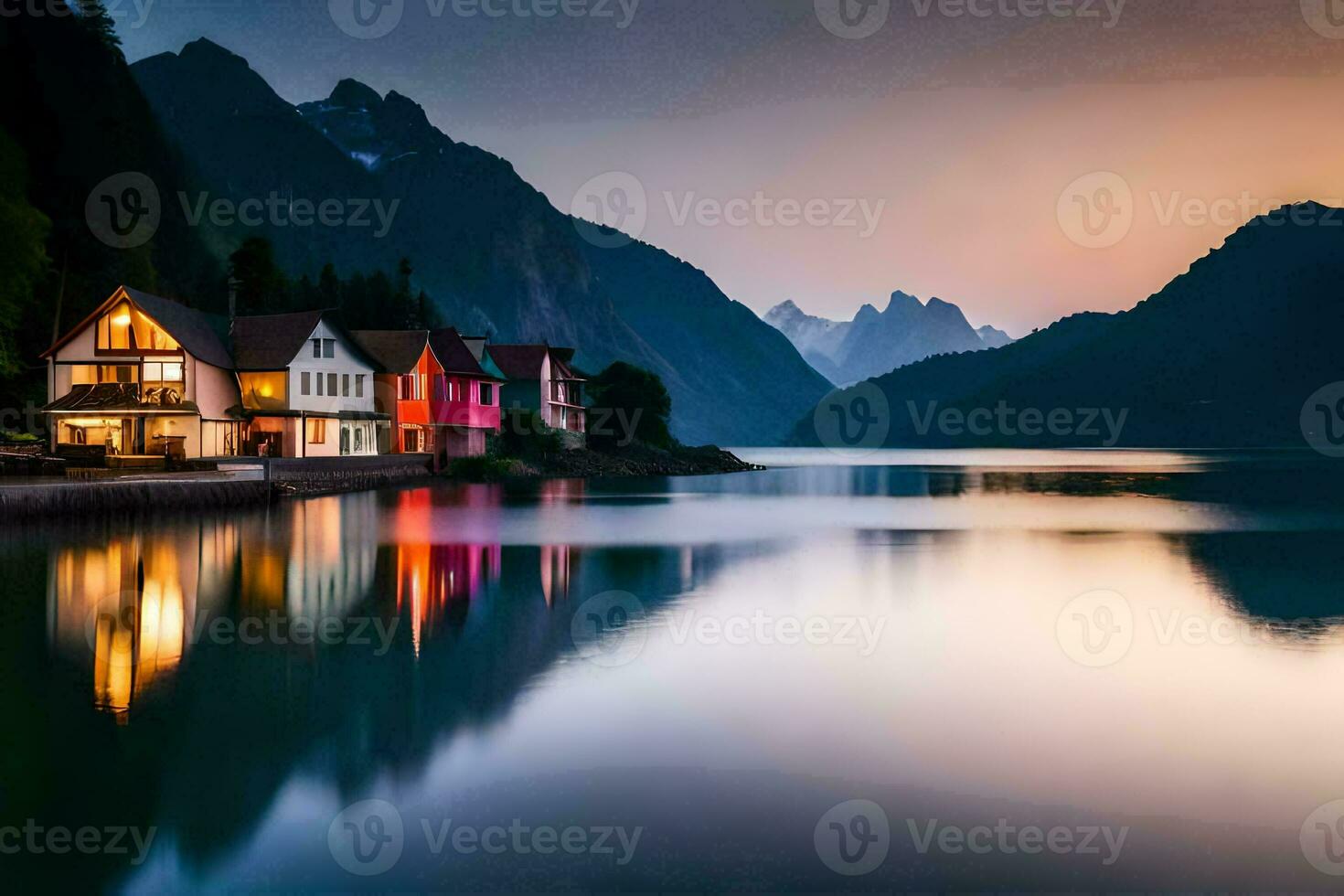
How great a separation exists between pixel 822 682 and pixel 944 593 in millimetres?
10845

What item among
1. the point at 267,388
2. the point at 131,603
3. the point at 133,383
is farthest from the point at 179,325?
the point at 131,603

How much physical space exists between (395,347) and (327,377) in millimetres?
9385

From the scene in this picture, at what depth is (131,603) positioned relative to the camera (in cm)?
2258

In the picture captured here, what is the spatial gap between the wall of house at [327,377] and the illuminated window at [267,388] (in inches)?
17.1

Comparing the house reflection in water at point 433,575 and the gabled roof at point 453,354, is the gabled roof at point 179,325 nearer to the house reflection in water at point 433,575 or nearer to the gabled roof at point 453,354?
the gabled roof at point 453,354

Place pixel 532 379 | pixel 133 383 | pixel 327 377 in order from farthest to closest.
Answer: pixel 532 379
pixel 327 377
pixel 133 383

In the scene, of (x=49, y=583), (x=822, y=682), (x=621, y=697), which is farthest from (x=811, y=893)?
(x=49, y=583)

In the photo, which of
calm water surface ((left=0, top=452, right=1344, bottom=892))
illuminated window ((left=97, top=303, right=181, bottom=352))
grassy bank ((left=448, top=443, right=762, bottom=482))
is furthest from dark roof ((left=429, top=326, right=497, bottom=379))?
calm water surface ((left=0, top=452, right=1344, bottom=892))

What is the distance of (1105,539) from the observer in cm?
4116

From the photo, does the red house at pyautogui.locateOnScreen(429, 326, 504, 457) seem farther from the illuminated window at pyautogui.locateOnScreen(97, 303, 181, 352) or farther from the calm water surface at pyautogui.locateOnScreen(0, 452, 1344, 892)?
the calm water surface at pyautogui.locateOnScreen(0, 452, 1344, 892)

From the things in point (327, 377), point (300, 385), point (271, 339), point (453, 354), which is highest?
point (453, 354)

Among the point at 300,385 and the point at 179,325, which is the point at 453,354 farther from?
the point at 179,325

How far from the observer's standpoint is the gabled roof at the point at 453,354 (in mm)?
80688

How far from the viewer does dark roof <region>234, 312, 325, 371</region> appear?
6456 cm
